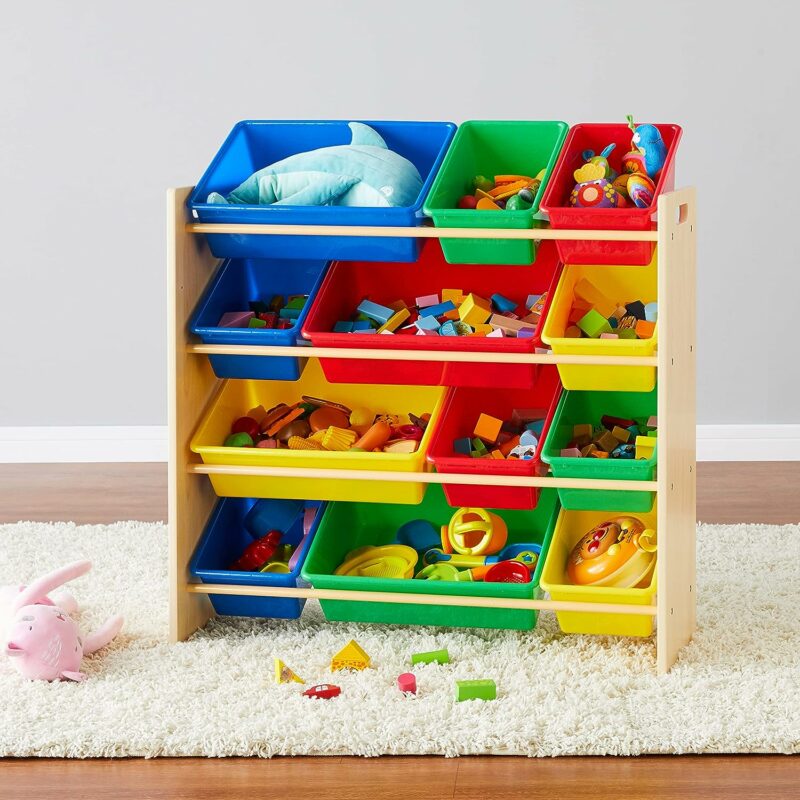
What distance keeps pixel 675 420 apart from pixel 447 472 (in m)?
0.40

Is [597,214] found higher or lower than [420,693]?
higher

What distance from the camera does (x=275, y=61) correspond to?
354 centimetres

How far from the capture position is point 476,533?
239cm

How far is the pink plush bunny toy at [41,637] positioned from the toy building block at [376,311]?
2.34 feet

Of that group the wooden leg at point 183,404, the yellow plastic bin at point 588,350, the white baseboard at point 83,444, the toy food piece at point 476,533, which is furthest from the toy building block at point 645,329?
the white baseboard at point 83,444

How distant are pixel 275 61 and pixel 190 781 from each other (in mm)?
2296

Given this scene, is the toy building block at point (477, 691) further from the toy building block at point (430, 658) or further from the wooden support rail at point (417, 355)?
the wooden support rail at point (417, 355)

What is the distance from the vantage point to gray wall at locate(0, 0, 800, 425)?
3.47m

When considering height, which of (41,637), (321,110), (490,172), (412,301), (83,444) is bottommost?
(83,444)

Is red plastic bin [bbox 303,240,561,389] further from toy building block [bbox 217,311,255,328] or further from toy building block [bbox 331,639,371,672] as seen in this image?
toy building block [bbox 331,639,371,672]

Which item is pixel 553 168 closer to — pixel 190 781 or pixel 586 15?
pixel 190 781

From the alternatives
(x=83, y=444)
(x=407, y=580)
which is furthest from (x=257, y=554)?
(x=83, y=444)

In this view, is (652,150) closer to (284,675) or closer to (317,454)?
(317,454)

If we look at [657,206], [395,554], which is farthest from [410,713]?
[657,206]
